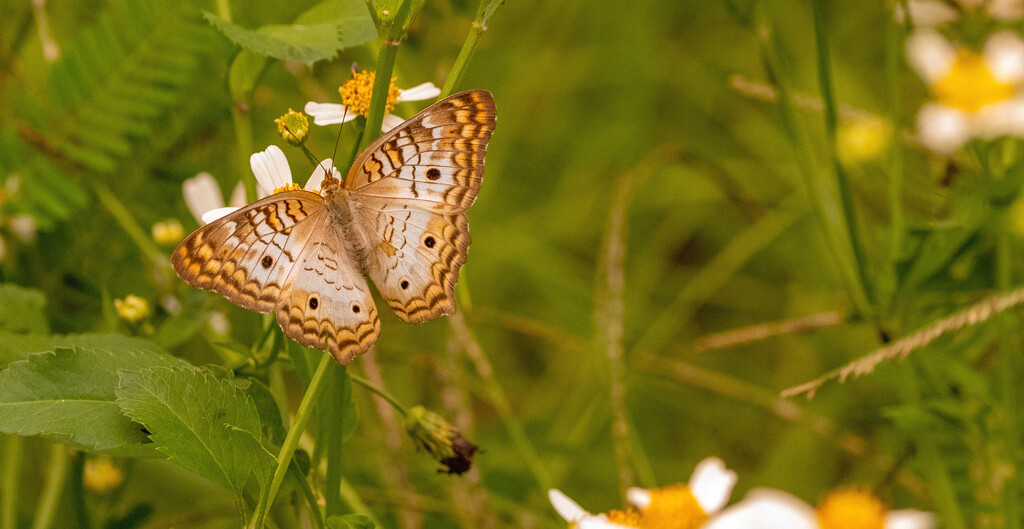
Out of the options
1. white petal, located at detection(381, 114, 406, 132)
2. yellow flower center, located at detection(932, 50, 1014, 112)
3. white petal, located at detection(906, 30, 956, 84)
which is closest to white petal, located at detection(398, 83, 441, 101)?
white petal, located at detection(381, 114, 406, 132)

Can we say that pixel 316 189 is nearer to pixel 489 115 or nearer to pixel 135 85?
pixel 489 115

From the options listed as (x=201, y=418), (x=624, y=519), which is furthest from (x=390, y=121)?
(x=624, y=519)

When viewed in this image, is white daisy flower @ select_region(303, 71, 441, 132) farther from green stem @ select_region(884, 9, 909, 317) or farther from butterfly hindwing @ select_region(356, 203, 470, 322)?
green stem @ select_region(884, 9, 909, 317)

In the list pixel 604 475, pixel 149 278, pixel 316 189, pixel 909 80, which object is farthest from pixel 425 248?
pixel 909 80

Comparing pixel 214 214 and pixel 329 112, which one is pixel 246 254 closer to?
pixel 214 214

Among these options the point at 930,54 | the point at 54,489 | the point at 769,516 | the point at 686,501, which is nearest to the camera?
the point at 769,516

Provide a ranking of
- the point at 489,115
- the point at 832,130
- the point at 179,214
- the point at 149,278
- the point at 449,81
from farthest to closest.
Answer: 1. the point at 179,214
2. the point at 149,278
3. the point at 832,130
4. the point at 489,115
5. the point at 449,81
